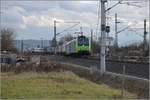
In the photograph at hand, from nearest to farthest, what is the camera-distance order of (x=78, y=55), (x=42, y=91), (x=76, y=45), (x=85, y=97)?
1. (x=85, y=97)
2. (x=42, y=91)
3. (x=76, y=45)
4. (x=78, y=55)

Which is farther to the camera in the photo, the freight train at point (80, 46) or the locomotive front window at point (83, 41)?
the freight train at point (80, 46)

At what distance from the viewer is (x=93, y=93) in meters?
19.0

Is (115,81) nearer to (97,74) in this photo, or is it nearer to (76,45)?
(97,74)

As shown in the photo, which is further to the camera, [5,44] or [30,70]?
[5,44]

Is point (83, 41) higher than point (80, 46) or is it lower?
higher

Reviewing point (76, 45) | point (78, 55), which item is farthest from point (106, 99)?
point (78, 55)

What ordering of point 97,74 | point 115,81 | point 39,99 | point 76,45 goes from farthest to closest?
point 76,45 → point 97,74 → point 115,81 → point 39,99

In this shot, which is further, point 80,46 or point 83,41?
point 80,46

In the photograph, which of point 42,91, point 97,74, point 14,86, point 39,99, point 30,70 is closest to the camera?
point 39,99

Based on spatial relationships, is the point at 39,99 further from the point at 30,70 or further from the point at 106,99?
the point at 30,70

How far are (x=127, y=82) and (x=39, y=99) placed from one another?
37.1 feet

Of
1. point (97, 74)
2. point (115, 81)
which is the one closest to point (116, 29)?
point (97, 74)

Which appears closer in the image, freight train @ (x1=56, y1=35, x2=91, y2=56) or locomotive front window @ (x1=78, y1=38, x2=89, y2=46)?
locomotive front window @ (x1=78, y1=38, x2=89, y2=46)

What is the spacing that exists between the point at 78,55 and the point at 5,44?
43.9 ft
